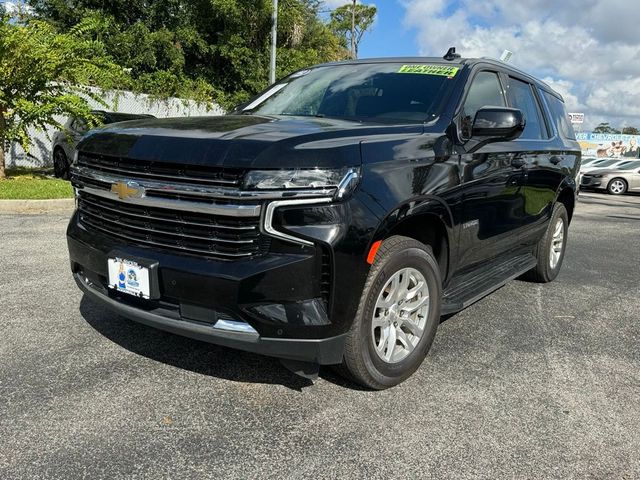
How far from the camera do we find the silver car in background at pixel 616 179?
19406 millimetres

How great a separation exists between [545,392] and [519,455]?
747 millimetres

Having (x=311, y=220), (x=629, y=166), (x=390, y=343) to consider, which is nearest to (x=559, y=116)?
(x=390, y=343)

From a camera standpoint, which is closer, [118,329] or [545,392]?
[545,392]

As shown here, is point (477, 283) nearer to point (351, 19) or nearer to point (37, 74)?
point (37, 74)

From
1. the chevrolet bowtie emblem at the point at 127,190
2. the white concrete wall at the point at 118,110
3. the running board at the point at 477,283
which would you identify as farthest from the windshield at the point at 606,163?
the chevrolet bowtie emblem at the point at 127,190

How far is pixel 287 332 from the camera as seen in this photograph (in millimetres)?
2535

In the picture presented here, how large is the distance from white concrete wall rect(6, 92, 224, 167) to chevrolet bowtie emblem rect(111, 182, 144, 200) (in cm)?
926

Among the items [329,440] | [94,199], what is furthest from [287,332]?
[94,199]

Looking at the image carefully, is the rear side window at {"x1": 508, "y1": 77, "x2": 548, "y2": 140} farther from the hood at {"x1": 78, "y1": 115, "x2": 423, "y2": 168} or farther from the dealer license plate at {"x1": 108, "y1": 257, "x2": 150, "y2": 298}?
the dealer license plate at {"x1": 108, "y1": 257, "x2": 150, "y2": 298}

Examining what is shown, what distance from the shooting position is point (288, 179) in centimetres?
248

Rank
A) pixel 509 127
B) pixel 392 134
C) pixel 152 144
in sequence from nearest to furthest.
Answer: pixel 152 144, pixel 392 134, pixel 509 127

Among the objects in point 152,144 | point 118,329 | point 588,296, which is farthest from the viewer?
point 588,296

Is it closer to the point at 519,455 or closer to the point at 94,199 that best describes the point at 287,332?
the point at 519,455

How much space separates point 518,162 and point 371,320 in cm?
208
